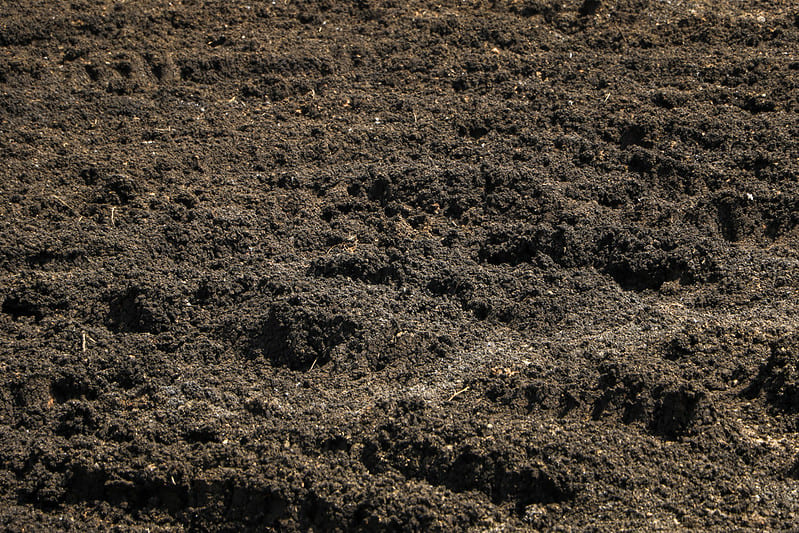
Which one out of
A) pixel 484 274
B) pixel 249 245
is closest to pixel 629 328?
pixel 484 274

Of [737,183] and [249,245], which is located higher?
[737,183]

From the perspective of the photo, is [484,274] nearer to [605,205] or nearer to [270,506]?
[605,205]

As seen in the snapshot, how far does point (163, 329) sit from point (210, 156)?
1.12m

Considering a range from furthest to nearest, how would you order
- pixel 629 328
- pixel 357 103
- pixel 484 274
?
pixel 357 103 < pixel 484 274 < pixel 629 328

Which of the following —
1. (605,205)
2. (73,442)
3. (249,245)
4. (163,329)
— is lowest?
(73,442)

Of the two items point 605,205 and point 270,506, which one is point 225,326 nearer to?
point 270,506

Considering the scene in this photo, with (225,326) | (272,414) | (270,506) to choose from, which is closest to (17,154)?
(225,326)

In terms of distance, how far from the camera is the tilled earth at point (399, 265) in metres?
2.57

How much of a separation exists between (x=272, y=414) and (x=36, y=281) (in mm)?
1268

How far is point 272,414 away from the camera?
9.14 feet

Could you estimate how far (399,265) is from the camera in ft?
10.8

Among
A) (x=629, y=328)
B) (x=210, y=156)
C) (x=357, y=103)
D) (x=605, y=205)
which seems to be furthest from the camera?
(x=357, y=103)

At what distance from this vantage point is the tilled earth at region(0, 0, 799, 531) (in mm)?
2568

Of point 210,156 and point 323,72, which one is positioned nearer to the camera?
point 210,156
